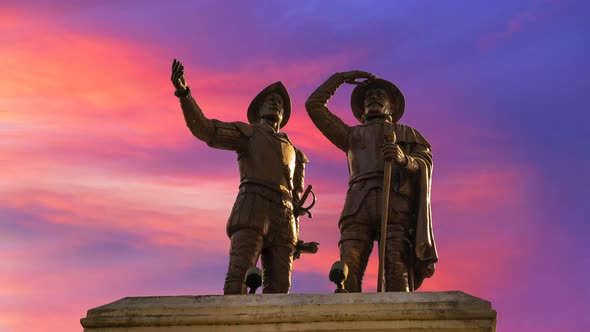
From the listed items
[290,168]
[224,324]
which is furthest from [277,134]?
[224,324]

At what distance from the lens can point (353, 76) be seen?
13031mm

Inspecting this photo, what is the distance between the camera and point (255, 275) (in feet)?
34.1

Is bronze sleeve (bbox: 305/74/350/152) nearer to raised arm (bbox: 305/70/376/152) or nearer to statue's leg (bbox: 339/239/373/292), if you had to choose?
raised arm (bbox: 305/70/376/152)

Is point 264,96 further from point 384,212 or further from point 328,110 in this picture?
point 384,212

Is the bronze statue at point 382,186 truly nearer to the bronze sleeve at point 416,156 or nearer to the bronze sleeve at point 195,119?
the bronze sleeve at point 416,156

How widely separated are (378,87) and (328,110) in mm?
678

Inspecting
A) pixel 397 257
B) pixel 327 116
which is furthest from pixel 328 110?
pixel 397 257

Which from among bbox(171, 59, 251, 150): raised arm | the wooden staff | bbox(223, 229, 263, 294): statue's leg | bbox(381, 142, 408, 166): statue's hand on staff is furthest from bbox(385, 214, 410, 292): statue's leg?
bbox(171, 59, 251, 150): raised arm

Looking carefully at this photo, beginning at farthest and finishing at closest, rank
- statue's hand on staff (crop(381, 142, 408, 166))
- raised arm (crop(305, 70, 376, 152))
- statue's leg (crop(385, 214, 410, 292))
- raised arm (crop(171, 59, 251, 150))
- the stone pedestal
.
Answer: raised arm (crop(305, 70, 376, 152))
raised arm (crop(171, 59, 251, 150))
statue's hand on staff (crop(381, 142, 408, 166))
statue's leg (crop(385, 214, 410, 292))
the stone pedestal

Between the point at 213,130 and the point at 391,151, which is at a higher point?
the point at 213,130

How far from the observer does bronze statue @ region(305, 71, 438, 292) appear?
11.6 meters

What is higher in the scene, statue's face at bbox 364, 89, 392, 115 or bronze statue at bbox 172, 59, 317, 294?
statue's face at bbox 364, 89, 392, 115

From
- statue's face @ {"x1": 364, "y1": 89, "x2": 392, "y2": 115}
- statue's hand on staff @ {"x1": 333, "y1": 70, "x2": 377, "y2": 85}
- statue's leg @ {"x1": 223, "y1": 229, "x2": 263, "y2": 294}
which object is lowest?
statue's leg @ {"x1": 223, "y1": 229, "x2": 263, "y2": 294}

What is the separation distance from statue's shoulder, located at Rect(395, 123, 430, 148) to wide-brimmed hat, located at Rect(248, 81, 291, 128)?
4.88ft
